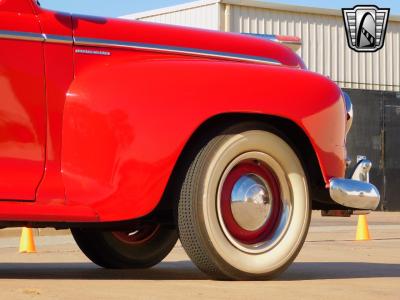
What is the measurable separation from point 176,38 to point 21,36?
1.00m

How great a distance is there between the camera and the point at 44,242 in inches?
482

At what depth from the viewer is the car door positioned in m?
5.86

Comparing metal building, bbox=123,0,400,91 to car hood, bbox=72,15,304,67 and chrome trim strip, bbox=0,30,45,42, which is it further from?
chrome trim strip, bbox=0,30,45,42

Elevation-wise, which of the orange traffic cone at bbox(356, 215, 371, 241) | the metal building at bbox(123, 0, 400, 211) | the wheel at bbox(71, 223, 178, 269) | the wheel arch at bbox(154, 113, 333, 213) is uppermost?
the wheel arch at bbox(154, 113, 333, 213)

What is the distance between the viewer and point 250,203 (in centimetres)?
628

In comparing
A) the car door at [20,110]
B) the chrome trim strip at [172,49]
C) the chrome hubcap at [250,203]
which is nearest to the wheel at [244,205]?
the chrome hubcap at [250,203]

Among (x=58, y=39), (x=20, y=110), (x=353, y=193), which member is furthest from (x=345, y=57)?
(x=20, y=110)

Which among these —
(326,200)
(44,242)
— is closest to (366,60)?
(44,242)

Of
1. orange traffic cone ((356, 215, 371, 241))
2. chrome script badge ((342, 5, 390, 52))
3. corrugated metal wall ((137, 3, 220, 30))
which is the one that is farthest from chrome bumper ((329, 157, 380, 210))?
chrome script badge ((342, 5, 390, 52))

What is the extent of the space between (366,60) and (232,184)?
26780 mm

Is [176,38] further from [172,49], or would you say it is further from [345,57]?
[345,57]

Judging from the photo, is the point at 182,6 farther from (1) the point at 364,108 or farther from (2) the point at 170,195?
(2) the point at 170,195

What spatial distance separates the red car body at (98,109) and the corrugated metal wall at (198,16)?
23280mm
